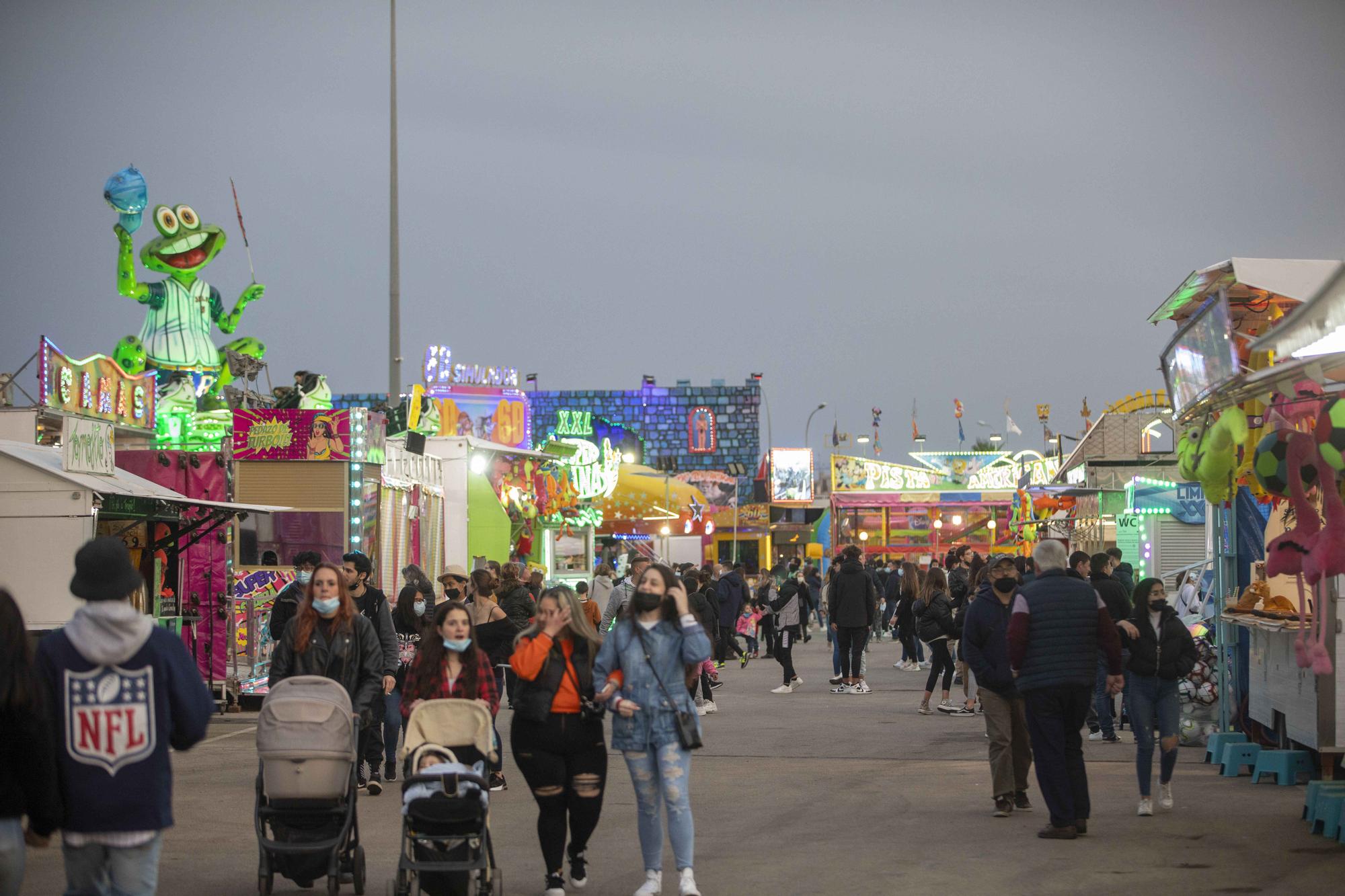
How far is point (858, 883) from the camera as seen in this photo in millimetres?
7449

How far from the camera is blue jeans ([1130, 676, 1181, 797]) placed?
30.9 feet

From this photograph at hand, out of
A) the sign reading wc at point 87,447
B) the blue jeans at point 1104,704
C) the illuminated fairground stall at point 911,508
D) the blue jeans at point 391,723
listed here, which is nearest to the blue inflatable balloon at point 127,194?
the sign reading wc at point 87,447

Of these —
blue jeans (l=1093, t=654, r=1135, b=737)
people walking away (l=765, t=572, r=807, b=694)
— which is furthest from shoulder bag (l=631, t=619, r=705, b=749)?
people walking away (l=765, t=572, r=807, b=694)

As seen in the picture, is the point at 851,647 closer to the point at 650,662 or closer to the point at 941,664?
the point at 941,664

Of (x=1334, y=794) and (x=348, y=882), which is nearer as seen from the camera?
(x=348, y=882)

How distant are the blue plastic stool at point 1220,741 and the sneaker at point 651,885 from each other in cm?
595

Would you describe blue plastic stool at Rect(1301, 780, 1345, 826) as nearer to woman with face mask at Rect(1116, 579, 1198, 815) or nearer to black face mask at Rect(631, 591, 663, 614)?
woman with face mask at Rect(1116, 579, 1198, 815)

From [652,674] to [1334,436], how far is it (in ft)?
12.7

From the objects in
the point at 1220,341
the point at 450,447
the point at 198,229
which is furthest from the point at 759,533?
the point at 1220,341

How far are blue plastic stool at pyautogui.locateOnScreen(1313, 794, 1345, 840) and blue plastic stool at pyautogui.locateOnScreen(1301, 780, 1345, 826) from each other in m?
0.05

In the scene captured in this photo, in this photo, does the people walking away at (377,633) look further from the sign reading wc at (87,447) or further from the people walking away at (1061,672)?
the sign reading wc at (87,447)

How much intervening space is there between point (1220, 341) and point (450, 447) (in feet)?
64.2

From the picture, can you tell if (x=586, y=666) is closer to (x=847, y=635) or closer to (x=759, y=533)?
(x=847, y=635)

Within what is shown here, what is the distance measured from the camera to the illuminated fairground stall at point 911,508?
53.0 m
